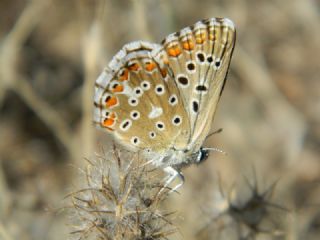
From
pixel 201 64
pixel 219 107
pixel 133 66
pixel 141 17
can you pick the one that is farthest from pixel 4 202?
pixel 219 107

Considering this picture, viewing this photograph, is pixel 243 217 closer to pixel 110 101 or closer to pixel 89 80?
pixel 110 101

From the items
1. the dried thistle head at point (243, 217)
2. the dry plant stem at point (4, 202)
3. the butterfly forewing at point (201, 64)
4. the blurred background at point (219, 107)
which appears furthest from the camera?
the blurred background at point (219, 107)

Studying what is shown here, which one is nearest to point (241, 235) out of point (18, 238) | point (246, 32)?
point (18, 238)

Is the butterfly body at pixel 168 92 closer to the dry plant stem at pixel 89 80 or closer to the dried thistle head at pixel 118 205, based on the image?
the dried thistle head at pixel 118 205

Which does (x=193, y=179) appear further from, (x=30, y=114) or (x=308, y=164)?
(x=30, y=114)

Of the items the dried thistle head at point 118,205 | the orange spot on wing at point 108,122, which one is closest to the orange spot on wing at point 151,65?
the orange spot on wing at point 108,122

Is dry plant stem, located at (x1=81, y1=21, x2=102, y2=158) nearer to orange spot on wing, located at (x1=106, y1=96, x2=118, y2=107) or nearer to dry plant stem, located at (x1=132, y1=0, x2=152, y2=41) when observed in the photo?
dry plant stem, located at (x1=132, y1=0, x2=152, y2=41)
